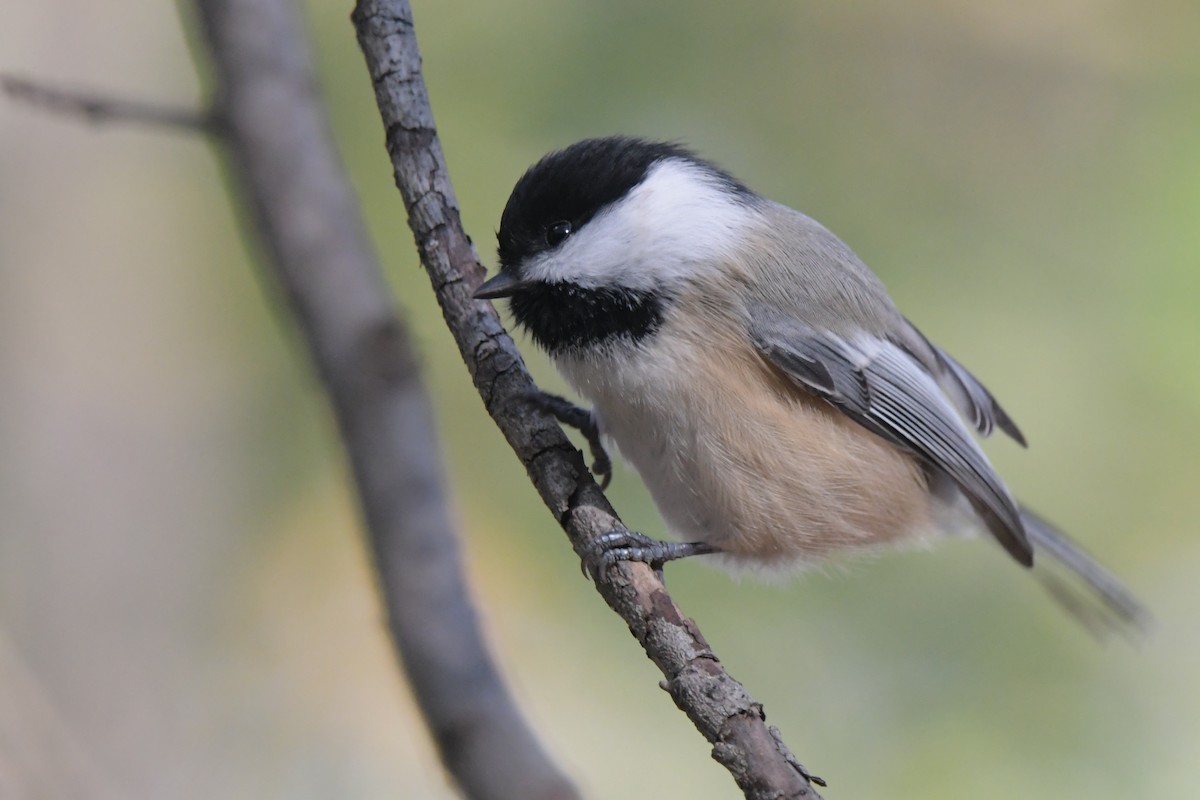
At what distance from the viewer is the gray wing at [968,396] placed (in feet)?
5.82

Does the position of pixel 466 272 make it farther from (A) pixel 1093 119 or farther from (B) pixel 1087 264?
(A) pixel 1093 119

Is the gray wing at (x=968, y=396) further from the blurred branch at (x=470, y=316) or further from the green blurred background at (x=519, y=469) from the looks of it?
the blurred branch at (x=470, y=316)

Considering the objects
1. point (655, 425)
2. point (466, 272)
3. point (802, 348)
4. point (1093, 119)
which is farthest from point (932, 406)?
point (1093, 119)

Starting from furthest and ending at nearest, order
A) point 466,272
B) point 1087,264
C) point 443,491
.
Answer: point 1087,264, point 466,272, point 443,491

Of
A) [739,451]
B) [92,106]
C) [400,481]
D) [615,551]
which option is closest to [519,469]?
[739,451]

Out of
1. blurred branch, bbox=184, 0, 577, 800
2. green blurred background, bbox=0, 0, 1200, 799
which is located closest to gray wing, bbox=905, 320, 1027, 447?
green blurred background, bbox=0, 0, 1200, 799

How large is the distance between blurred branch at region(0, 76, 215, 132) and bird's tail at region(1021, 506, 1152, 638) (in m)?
1.43

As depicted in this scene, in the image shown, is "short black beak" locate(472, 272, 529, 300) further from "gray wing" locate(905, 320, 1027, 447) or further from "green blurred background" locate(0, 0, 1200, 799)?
"gray wing" locate(905, 320, 1027, 447)

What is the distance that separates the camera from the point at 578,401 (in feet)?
4.89

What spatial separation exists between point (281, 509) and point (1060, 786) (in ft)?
5.40

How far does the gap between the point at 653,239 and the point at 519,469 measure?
0.90m

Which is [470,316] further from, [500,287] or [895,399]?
[895,399]

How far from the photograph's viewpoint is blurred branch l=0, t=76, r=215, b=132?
3.34 feet

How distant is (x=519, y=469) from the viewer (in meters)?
2.16
